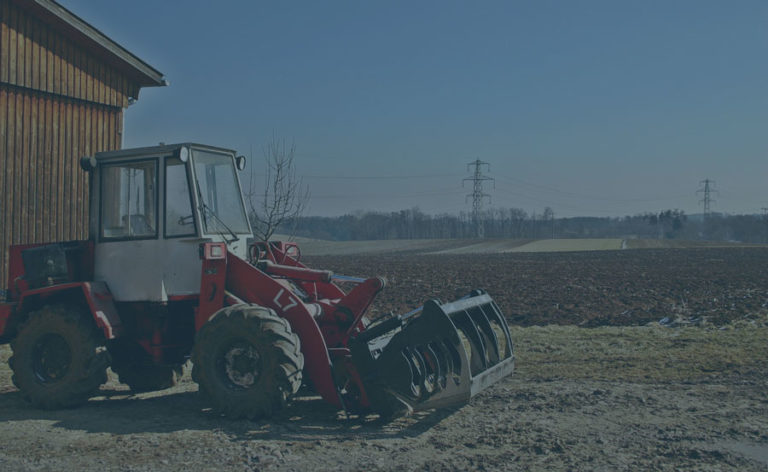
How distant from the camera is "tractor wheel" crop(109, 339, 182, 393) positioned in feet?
27.1

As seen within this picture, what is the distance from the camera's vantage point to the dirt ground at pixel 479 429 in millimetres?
5574

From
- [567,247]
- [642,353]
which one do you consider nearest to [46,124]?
[642,353]

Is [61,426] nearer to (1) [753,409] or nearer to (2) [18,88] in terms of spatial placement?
(1) [753,409]

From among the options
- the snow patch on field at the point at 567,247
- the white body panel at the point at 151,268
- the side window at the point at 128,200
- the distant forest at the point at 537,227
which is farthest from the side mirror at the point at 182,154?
the distant forest at the point at 537,227

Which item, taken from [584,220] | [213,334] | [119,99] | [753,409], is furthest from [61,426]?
[584,220]

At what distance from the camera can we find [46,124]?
44.5ft

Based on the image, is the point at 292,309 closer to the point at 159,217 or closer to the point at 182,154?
the point at 159,217

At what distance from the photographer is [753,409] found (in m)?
7.12

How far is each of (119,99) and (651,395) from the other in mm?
12081

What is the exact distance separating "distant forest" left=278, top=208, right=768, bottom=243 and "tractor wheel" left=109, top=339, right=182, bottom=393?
375 feet

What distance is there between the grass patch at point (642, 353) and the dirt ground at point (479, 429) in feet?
0.21

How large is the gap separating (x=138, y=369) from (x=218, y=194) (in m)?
2.52

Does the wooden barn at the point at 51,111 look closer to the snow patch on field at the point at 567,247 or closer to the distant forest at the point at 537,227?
the snow patch on field at the point at 567,247

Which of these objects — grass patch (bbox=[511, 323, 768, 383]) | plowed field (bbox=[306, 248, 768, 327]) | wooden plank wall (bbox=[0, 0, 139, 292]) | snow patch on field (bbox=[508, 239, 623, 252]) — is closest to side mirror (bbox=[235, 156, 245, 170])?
grass patch (bbox=[511, 323, 768, 383])
